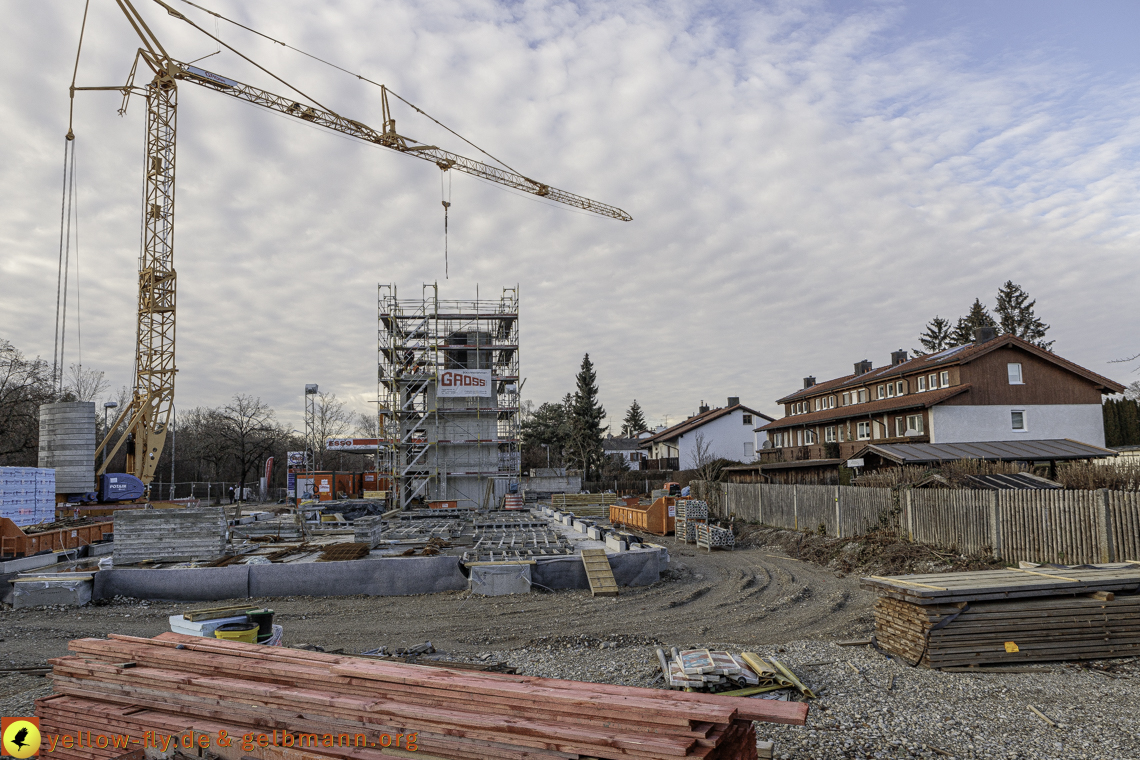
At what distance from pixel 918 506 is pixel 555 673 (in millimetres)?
13011

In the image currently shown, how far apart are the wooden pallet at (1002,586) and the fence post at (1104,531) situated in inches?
132

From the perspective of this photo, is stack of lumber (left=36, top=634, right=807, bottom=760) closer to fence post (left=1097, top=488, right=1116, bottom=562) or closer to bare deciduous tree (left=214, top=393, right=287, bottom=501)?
fence post (left=1097, top=488, right=1116, bottom=562)

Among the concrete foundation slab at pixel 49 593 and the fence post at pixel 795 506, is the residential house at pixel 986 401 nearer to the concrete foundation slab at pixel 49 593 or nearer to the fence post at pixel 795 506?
the fence post at pixel 795 506

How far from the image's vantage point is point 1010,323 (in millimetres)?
59219

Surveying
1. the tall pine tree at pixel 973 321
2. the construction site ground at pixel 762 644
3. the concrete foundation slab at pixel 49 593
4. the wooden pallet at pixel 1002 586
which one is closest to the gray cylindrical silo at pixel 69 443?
the concrete foundation slab at pixel 49 593

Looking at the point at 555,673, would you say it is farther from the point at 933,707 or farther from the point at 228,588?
the point at 228,588

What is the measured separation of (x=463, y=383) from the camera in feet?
132

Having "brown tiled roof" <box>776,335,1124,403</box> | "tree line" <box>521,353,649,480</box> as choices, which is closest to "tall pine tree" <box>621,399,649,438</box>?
"tree line" <box>521,353,649,480</box>

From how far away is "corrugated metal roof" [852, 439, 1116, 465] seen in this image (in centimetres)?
2659

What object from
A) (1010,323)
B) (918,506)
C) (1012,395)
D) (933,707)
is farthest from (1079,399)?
(933,707)

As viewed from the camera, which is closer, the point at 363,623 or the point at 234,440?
the point at 363,623

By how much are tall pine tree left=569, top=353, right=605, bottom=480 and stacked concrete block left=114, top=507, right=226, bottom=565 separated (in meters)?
43.8

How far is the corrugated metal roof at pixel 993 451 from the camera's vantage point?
87.2 feet

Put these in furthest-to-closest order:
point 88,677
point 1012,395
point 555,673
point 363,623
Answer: point 1012,395
point 363,623
point 555,673
point 88,677
